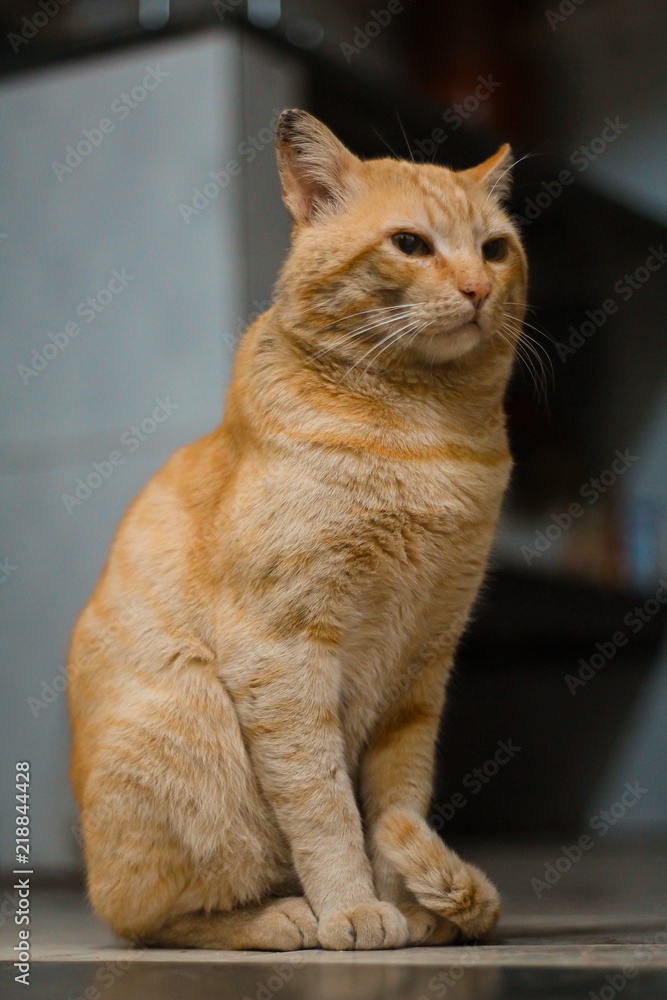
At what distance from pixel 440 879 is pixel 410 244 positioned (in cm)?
91

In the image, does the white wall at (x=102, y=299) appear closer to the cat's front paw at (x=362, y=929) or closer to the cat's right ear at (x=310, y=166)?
the cat's right ear at (x=310, y=166)

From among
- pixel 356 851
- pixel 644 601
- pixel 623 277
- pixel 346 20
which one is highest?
pixel 346 20

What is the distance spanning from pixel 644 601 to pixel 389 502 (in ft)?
6.19

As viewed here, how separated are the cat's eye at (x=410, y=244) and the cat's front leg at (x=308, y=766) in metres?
0.60

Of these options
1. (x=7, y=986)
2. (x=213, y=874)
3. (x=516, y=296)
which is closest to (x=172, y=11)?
(x=516, y=296)

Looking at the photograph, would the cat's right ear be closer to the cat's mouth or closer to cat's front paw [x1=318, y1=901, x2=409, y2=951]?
the cat's mouth

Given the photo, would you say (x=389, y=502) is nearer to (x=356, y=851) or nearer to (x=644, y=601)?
(x=356, y=851)

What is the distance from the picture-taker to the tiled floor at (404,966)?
3.48 feet

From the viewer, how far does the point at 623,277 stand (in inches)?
120

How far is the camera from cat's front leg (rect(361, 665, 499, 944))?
1.34 m

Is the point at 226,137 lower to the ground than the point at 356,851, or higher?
higher

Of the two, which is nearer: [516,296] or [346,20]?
[516,296]

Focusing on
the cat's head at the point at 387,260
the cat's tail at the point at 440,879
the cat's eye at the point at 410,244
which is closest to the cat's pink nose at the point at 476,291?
the cat's head at the point at 387,260

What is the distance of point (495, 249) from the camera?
5.22 ft
